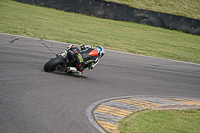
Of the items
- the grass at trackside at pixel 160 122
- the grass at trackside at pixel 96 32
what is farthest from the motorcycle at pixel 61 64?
the grass at trackside at pixel 96 32

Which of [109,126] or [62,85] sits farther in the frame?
[62,85]

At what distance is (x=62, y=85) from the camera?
268 inches

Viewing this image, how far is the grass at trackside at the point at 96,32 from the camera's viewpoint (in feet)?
50.1

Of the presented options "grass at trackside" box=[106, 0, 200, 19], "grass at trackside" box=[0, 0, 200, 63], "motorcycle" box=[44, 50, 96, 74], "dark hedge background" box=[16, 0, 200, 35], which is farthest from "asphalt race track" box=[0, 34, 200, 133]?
"grass at trackside" box=[106, 0, 200, 19]

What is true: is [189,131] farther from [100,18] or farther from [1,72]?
[100,18]

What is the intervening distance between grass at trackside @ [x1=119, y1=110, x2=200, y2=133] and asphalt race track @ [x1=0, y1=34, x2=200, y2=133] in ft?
2.59

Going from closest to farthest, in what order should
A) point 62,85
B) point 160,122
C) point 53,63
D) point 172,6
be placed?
point 160,122 → point 62,85 → point 53,63 → point 172,6

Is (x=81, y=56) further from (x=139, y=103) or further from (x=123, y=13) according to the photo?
(x=123, y=13)

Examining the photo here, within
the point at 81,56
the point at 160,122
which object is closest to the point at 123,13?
the point at 81,56

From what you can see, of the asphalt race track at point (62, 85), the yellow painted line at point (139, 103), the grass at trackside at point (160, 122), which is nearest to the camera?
the asphalt race track at point (62, 85)

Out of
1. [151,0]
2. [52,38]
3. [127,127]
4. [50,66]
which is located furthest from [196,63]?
[151,0]

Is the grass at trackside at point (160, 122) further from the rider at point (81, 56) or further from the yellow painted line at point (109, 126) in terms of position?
the rider at point (81, 56)

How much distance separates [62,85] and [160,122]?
2721mm

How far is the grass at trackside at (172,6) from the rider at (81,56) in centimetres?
1958
